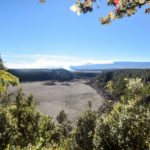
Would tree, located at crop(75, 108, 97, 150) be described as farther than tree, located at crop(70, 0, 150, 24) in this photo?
Yes

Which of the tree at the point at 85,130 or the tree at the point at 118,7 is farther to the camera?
the tree at the point at 85,130

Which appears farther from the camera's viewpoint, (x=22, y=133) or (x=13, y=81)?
(x=22, y=133)

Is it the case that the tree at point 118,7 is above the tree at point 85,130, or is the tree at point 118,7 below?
above

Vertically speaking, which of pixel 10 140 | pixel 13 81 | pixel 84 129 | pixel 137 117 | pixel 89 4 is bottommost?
pixel 84 129

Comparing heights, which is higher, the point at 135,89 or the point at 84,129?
the point at 135,89

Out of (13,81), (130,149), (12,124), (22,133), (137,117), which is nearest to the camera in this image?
(13,81)

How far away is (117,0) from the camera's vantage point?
258 inches

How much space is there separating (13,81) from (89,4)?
2043mm

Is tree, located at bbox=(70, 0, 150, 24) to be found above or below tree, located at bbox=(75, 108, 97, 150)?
above

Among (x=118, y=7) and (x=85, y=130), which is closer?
(x=118, y=7)

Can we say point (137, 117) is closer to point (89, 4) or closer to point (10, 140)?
point (10, 140)

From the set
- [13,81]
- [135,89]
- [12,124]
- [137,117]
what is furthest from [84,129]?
[13,81]

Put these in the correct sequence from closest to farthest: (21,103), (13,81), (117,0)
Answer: (117,0)
(13,81)
(21,103)

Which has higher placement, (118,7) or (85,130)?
(118,7)
